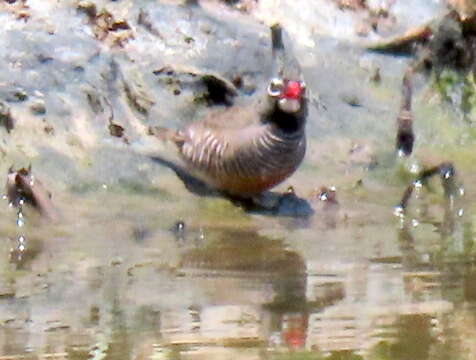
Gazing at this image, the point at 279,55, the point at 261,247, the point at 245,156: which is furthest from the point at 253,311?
the point at 279,55

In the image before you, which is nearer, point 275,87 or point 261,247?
point 261,247

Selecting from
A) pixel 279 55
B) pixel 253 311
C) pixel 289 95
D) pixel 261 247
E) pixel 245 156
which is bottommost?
pixel 253 311

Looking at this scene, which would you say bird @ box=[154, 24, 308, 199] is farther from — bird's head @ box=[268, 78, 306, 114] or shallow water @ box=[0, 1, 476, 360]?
shallow water @ box=[0, 1, 476, 360]

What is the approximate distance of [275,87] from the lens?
8.69 meters

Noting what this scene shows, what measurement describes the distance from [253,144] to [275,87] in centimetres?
33

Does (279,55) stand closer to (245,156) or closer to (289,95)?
(289,95)

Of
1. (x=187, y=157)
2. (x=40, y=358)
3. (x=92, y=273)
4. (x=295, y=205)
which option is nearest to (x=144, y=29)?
(x=187, y=157)

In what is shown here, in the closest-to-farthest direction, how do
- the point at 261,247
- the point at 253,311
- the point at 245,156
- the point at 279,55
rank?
1. the point at 253,311
2. the point at 261,247
3. the point at 245,156
4. the point at 279,55

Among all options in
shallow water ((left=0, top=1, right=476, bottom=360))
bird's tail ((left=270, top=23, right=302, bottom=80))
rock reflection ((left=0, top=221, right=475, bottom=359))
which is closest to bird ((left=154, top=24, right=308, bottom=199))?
shallow water ((left=0, top=1, right=476, bottom=360))

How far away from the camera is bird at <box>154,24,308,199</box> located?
8578mm

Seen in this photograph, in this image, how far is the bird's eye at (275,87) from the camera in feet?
28.4

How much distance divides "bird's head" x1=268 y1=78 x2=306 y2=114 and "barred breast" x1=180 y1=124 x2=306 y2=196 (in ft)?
0.43

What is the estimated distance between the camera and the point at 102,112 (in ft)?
29.1

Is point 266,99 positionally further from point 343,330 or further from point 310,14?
point 343,330
